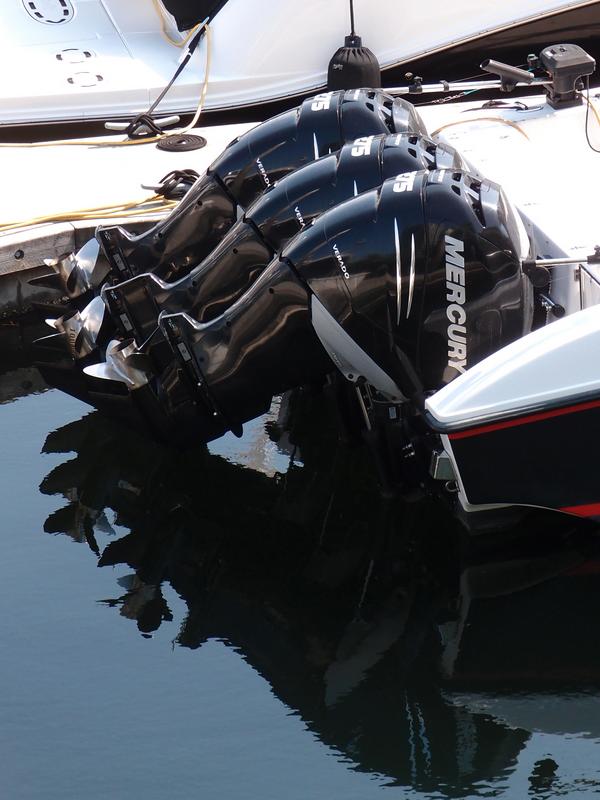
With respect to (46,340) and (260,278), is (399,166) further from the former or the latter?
(46,340)

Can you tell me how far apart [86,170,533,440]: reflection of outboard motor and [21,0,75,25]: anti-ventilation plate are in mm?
3321

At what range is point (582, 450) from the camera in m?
2.84

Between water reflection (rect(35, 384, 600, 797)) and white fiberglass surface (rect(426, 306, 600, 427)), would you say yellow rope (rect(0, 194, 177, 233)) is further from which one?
white fiberglass surface (rect(426, 306, 600, 427))

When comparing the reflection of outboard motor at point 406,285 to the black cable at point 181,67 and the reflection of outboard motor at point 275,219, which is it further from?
the black cable at point 181,67

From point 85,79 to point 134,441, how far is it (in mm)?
2306

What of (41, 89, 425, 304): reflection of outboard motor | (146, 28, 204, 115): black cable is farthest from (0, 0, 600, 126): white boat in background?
(41, 89, 425, 304): reflection of outboard motor

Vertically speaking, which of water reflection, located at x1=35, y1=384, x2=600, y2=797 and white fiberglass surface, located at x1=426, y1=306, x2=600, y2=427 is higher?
white fiberglass surface, located at x1=426, y1=306, x2=600, y2=427

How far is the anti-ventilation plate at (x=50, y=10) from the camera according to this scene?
5.96 metres

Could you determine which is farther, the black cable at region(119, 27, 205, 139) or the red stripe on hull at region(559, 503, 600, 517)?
the black cable at region(119, 27, 205, 139)

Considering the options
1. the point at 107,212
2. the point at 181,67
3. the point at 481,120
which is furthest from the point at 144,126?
the point at 481,120

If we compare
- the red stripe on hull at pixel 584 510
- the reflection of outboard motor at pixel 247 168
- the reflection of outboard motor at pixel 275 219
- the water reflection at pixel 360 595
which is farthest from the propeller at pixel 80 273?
the red stripe on hull at pixel 584 510

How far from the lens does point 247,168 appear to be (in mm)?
3709

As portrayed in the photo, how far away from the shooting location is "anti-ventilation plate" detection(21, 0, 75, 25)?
5.96 metres

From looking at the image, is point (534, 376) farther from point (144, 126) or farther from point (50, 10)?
point (50, 10)
